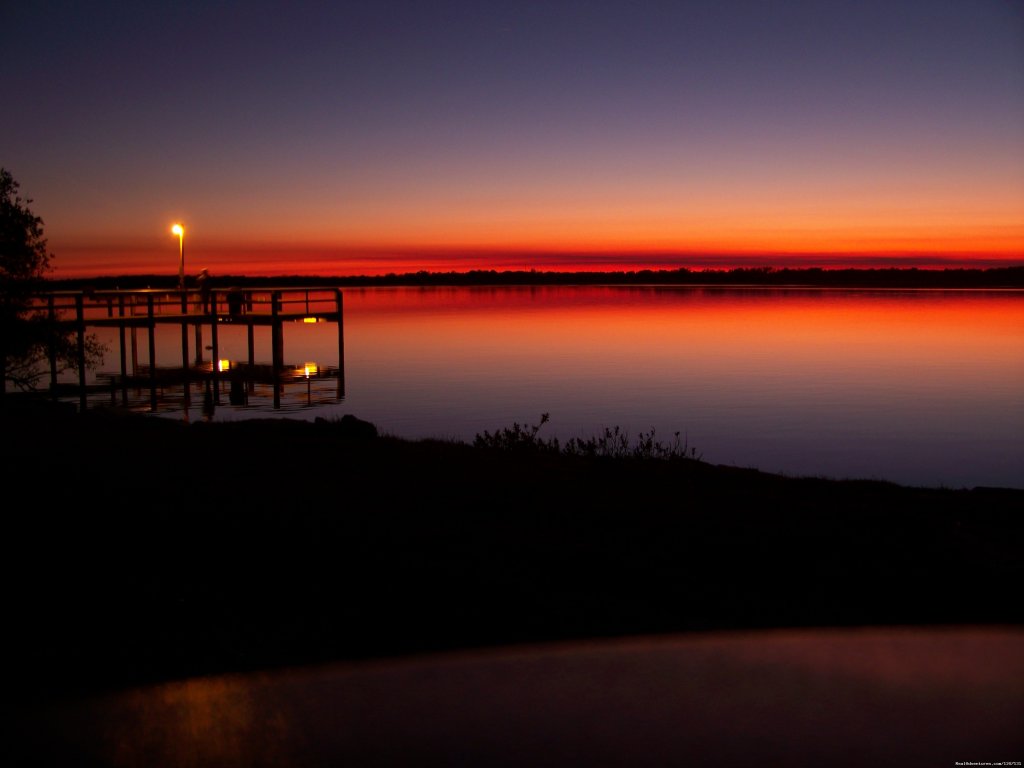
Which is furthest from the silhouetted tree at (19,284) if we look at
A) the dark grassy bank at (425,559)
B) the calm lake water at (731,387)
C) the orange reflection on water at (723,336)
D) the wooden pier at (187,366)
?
the orange reflection on water at (723,336)

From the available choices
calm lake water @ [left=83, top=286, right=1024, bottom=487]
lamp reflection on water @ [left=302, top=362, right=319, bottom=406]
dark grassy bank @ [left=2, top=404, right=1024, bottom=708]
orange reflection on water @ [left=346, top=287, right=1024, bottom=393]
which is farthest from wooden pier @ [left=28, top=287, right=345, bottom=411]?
dark grassy bank @ [left=2, top=404, right=1024, bottom=708]

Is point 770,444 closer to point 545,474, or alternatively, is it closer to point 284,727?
point 545,474

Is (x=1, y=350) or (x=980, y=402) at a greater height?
(x=1, y=350)

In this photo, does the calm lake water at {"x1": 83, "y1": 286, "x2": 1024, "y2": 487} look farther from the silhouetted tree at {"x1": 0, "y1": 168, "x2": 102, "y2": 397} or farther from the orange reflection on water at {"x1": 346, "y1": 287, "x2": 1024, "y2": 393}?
the silhouetted tree at {"x1": 0, "y1": 168, "x2": 102, "y2": 397}

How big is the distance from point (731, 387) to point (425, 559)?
25.2 m

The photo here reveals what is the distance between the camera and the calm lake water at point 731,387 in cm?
2073

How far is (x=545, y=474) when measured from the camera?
30.5 feet

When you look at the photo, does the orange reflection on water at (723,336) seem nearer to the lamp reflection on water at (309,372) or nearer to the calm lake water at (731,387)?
the calm lake water at (731,387)

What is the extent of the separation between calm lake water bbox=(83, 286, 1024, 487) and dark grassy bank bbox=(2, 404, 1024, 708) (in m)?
10.8

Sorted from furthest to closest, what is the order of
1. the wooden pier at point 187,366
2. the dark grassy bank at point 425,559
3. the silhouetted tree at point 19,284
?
1. the wooden pier at point 187,366
2. the silhouetted tree at point 19,284
3. the dark grassy bank at point 425,559

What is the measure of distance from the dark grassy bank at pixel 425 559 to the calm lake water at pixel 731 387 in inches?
426

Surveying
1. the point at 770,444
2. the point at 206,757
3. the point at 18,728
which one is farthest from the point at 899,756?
the point at 770,444

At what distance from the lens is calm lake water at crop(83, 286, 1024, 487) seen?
2073cm

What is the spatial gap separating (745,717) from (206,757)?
7.50ft
